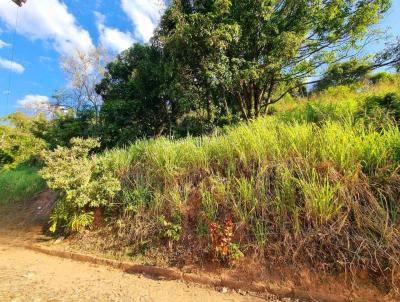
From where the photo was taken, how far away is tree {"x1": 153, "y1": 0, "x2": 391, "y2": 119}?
7.53 meters

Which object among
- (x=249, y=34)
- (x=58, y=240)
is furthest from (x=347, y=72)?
(x=58, y=240)

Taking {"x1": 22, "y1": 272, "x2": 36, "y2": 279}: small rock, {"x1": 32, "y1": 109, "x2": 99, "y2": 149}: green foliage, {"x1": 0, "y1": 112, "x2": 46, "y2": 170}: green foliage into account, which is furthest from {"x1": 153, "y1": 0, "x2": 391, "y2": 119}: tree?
{"x1": 0, "y1": 112, "x2": 46, "y2": 170}: green foliage

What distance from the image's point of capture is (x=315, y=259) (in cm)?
293

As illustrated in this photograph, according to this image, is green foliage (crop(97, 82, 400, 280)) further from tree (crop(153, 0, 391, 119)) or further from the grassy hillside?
tree (crop(153, 0, 391, 119))

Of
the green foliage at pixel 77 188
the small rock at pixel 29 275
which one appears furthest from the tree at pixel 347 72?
the small rock at pixel 29 275

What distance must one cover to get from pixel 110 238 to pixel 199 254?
1.61m

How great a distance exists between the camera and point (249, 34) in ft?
26.7

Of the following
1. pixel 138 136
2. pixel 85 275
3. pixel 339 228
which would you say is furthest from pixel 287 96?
pixel 85 275

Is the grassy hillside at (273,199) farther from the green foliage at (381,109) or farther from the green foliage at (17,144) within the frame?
the green foliage at (17,144)

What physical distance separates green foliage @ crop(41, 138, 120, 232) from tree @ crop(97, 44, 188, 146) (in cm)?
434

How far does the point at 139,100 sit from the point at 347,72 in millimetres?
7097

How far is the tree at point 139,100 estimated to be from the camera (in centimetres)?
950

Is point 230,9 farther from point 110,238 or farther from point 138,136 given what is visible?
point 110,238

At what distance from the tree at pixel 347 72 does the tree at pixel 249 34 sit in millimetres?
462
